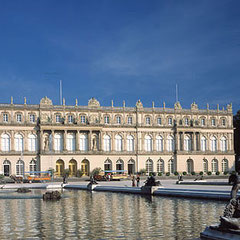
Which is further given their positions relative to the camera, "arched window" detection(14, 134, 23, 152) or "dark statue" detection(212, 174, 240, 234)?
"arched window" detection(14, 134, 23, 152)

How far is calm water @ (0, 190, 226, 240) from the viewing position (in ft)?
48.3

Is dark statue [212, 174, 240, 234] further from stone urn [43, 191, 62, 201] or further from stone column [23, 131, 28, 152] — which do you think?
stone column [23, 131, 28, 152]

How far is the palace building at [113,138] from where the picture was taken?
74.7 m

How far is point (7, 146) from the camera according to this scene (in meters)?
73.9

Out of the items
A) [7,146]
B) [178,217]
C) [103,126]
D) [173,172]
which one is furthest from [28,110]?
[178,217]

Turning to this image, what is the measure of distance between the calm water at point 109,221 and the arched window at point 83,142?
176ft

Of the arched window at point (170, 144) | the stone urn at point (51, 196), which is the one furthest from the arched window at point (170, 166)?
the stone urn at point (51, 196)

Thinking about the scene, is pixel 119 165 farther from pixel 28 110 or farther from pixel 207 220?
pixel 207 220

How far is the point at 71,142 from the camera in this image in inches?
3056

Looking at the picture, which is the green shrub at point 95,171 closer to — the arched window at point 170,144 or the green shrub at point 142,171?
the green shrub at point 142,171

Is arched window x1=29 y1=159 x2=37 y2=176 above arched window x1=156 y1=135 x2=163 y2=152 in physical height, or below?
below

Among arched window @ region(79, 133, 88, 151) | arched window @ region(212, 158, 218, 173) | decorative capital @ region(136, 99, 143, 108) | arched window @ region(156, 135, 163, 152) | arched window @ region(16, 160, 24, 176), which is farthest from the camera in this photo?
arched window @ region(212, 158, 218, 173)

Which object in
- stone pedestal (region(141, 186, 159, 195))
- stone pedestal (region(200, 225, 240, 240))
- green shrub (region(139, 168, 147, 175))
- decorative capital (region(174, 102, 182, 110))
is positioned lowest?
green shrub (region(139, 168, 147, 175))

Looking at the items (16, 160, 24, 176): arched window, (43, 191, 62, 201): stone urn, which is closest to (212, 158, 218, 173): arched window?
(16, 160, 24, 176): arched window
